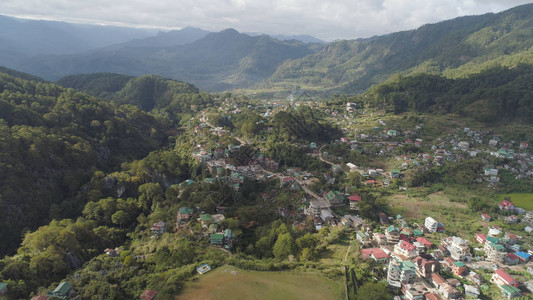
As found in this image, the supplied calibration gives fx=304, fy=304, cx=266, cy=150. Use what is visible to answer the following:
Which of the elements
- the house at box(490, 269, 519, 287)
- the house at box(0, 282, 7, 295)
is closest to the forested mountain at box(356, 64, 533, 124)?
the house at box(490, 269, 519, 287)

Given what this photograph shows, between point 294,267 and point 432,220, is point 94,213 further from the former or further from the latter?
point 432,220

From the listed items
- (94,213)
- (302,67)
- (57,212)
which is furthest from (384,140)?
(302,67)

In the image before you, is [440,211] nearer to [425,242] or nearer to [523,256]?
[425,242]

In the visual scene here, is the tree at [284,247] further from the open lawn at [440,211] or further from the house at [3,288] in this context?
the house at [3,288]

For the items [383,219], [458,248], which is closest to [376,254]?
→ [458,248]

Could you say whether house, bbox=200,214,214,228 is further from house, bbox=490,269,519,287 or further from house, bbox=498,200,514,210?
house, bbox=498,200,514,210

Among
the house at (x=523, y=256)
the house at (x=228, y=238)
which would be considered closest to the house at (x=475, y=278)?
the house at (x=523, y=256)
